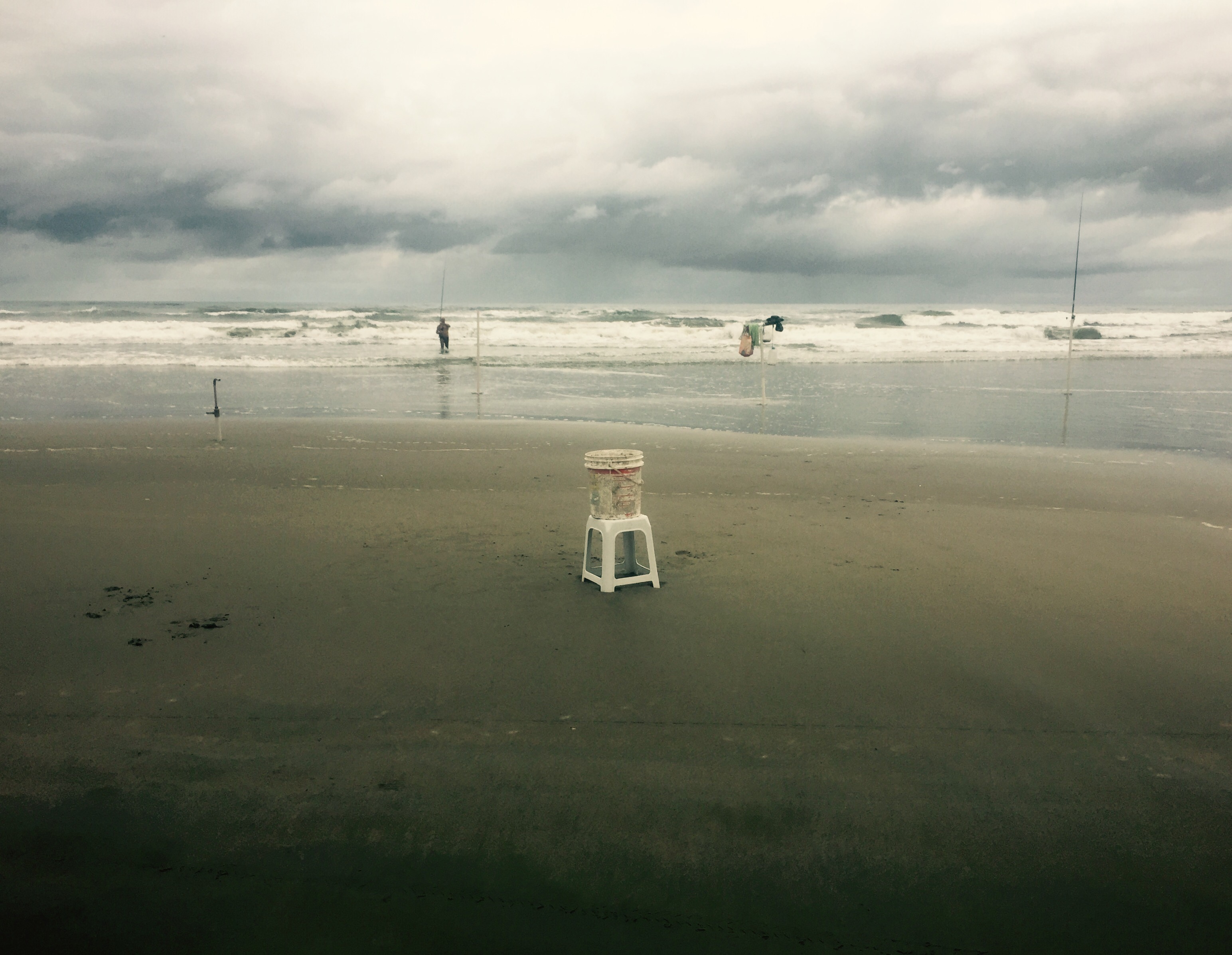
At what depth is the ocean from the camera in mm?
15898

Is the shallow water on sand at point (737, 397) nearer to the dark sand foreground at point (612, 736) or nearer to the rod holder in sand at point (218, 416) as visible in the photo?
the rod holder in sand at point (218, 416)

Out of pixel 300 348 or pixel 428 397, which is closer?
pixel 428 397

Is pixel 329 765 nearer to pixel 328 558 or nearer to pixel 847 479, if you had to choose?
pixel 328 558

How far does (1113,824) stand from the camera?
339 cm

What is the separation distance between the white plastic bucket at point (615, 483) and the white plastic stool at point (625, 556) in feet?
0.21

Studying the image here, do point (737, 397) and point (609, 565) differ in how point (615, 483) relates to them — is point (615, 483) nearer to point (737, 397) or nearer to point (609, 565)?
point (609, 565)

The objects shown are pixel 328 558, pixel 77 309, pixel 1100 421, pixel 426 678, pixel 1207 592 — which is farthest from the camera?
pixel 77 309

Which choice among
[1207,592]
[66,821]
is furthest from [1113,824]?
[66,821]

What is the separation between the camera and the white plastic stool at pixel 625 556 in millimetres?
6039

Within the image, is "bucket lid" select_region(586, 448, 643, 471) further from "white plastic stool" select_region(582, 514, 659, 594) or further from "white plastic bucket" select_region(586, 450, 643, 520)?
"white plastic stool" select_region(582, 514, 659, 594)

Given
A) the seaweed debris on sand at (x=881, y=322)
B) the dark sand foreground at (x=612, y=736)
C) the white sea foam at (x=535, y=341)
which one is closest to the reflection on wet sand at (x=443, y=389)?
the white sea foam at (x=535, y=341)

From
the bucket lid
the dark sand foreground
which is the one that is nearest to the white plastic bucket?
the bucket lid

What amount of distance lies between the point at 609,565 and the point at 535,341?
3669 cm

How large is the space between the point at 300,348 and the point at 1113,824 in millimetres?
35432
